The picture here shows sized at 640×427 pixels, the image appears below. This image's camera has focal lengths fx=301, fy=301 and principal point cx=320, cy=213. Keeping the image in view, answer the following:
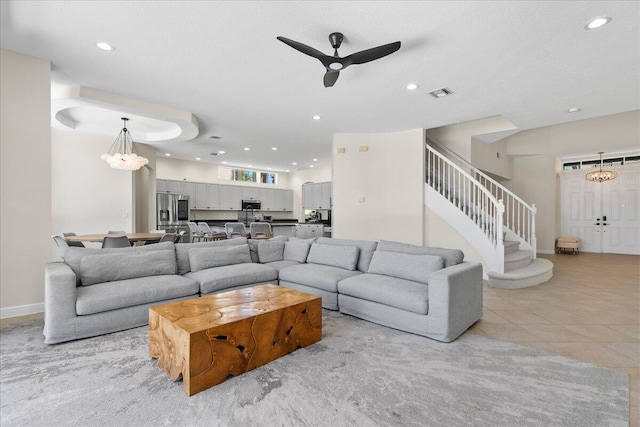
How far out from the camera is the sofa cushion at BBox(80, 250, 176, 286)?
10.0 feet

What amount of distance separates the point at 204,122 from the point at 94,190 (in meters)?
2.92

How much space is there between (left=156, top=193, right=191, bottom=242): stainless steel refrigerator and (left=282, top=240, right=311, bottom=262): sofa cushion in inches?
177

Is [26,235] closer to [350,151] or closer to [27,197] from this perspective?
[27,197]

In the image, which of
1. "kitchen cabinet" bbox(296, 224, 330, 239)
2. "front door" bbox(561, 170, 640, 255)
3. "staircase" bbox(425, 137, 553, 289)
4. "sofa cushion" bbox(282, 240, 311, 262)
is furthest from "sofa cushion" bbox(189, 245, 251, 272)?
"front door" bbox(561, 170, 640, 255)

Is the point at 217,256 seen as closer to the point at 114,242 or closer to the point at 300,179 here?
the point at 114,242

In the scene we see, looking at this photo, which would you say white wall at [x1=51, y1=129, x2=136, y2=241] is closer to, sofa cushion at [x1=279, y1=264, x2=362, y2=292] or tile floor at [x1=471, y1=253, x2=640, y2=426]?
sofa cushion at [x1=279, y1=264, x2=362, y2=292]

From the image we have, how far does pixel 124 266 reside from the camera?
3236mm

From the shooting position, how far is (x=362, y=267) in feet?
12.7

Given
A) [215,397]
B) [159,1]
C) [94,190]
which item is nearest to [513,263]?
[215,397]

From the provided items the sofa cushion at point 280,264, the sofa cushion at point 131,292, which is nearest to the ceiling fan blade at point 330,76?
the sofa cushion at point 280,264

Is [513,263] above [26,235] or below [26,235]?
below

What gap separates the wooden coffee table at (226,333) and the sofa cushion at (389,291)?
659 millimetres

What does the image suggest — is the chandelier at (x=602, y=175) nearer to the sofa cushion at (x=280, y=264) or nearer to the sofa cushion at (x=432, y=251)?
the sofa cushion at (x=432, y=251)

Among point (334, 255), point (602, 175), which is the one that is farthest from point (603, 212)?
point (334, 255)
